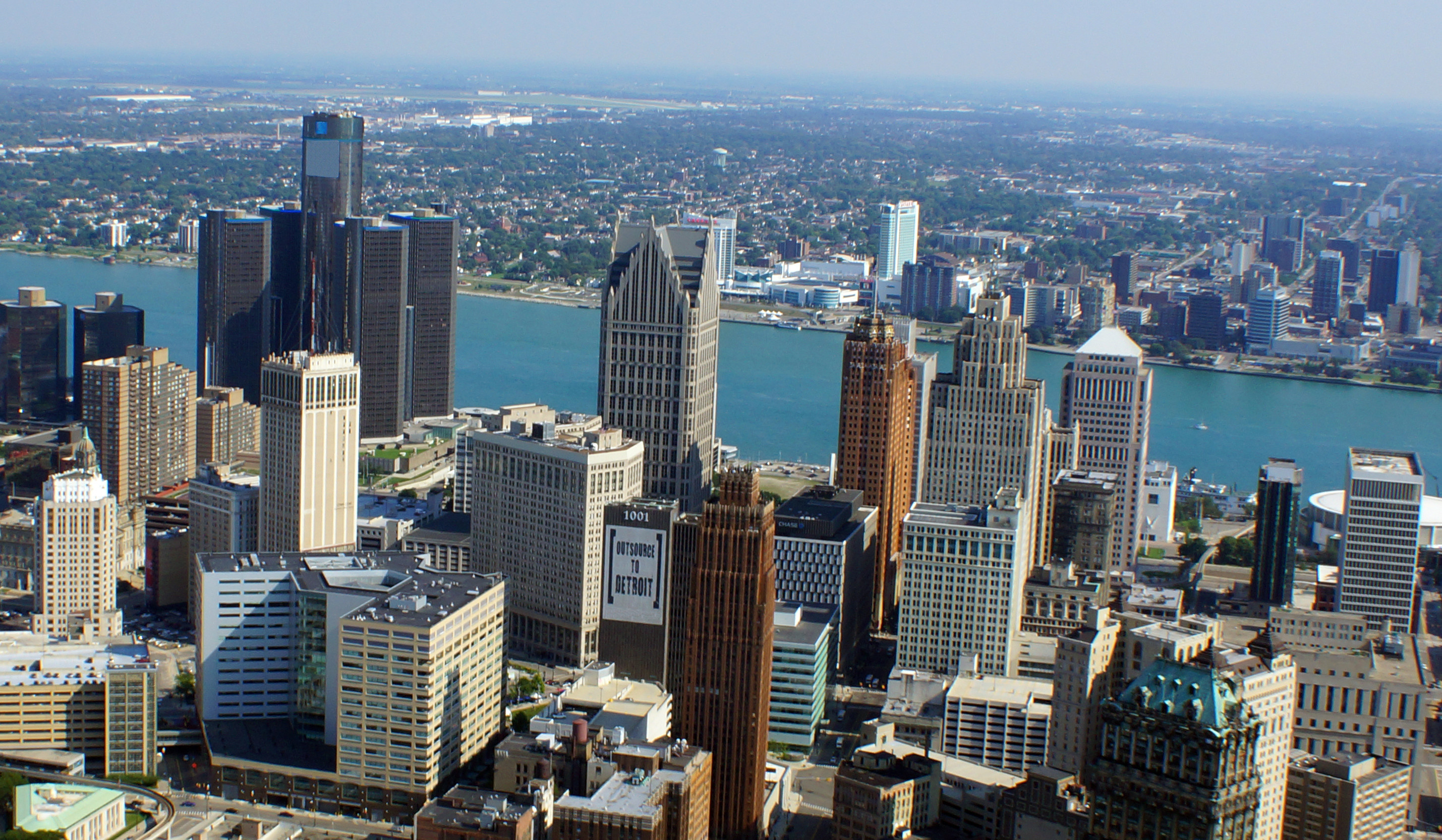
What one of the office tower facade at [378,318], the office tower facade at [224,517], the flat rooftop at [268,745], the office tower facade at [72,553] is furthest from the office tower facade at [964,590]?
the office tower facade at [378,318]

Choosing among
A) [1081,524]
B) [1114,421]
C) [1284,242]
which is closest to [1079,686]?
[1081,524]

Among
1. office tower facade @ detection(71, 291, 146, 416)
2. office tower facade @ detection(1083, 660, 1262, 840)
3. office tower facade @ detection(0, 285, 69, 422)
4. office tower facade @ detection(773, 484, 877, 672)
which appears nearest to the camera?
office tower facade @ detection(1083, 660, 1262, 840)

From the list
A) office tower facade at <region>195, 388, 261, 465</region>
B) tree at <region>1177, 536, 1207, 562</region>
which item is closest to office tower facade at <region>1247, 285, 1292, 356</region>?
tree at <region>1177, 536, 1207, 562</region>

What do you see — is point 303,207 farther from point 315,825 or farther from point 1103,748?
point 1103,748

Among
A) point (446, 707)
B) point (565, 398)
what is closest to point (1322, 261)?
point (565, 398)

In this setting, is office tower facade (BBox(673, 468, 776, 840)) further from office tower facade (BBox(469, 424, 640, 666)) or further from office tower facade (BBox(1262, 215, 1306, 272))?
office tower facade (BBox(1262, 215, 1306, 272))

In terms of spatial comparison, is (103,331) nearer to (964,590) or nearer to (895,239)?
(964,590)
